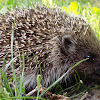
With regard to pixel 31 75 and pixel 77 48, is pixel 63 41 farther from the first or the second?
pixel 31 75

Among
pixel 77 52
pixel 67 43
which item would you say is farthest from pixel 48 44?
pixel 77 52

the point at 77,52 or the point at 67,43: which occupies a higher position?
the point at 67,43

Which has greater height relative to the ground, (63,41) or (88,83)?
(63,41)

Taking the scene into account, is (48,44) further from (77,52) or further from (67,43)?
(77,52)

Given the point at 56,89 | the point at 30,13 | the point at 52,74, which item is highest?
the point at 30,13

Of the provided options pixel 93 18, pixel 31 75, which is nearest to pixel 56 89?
pixel 31 75
